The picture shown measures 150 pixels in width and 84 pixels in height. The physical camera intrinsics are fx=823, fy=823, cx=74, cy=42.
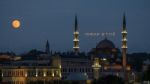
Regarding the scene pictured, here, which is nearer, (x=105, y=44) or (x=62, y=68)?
(x=62, y=68)

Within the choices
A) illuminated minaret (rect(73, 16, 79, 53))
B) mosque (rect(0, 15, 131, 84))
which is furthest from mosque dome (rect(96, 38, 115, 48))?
illuminated minaret (rect(73, 16, 79, 53))

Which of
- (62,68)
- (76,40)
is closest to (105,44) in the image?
(76,40)

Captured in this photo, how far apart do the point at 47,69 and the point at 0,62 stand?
335 inches

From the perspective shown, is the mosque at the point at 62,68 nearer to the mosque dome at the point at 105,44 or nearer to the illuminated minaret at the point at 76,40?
the illuminated minaret at the point at 76,40

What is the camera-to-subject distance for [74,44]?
9375cm

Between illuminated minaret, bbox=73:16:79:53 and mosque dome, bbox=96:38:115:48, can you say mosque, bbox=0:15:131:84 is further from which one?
mosque dome, bbox=96:38:115:48

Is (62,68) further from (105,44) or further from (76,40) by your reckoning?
(105,44)

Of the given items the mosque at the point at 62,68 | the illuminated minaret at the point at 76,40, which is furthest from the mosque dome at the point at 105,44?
the illuminated minaret at the point at 76,40

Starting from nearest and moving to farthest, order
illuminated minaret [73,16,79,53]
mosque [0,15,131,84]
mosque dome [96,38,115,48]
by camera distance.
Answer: mosque [0,15,131,84] < illuminated minaret [73,16,79,53] < mosque dome [96,38,115,48]

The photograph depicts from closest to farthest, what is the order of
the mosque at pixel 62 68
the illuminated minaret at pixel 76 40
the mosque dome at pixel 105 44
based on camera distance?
the mosque at pixel 62 68, the illuminated minaret at pixel 76 40, the mosque dome at pixel 105 44

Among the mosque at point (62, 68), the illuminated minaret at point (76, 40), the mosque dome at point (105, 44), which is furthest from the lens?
the mosque dome at point (105, 44)

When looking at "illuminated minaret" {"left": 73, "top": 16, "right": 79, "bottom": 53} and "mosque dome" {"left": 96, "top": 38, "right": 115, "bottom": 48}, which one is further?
"mosque dome" {"left": 96, "top": 38, "right": 115, "bottom": 48}

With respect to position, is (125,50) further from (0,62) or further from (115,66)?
(0,62)

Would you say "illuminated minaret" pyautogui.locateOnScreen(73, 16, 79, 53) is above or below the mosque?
above
